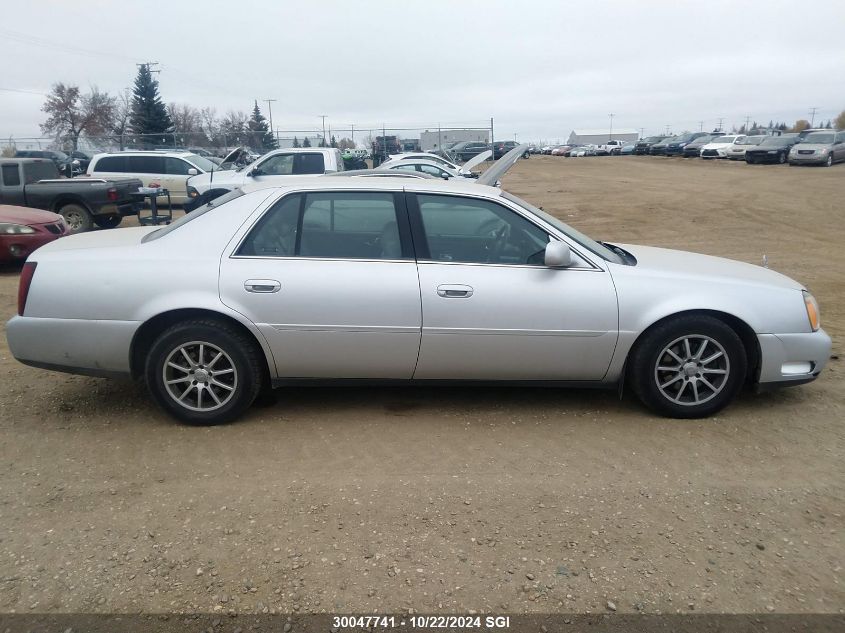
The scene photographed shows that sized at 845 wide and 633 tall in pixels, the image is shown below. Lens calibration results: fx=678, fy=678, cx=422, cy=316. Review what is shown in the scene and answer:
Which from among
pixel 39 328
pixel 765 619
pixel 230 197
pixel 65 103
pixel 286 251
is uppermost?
pixel 65 103

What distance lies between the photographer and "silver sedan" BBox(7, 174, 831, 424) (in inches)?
164

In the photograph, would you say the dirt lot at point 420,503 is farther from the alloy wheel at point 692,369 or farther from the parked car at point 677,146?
the parked car at point 677,146

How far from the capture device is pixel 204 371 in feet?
13.8

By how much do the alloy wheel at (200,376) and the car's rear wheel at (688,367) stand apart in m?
2.56

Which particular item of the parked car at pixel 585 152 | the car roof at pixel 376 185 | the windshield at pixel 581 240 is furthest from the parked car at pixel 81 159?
the parked car at pixel 585 152

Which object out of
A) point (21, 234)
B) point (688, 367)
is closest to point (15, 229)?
point (21, 234)

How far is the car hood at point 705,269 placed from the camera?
4438 mm

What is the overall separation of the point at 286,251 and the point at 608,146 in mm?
67270

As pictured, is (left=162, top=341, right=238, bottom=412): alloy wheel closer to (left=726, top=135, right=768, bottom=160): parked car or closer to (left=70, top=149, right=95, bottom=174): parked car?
(left=70, top=149, right=95, bottom=174): parked car

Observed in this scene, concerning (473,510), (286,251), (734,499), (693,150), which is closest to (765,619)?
(734,499)

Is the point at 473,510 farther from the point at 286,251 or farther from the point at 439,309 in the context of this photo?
the point at 286,251

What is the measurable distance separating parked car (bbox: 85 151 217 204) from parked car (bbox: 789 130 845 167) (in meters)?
27.9

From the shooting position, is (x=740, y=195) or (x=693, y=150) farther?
(x=693, y=150)

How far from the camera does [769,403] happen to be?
4.68 meters
